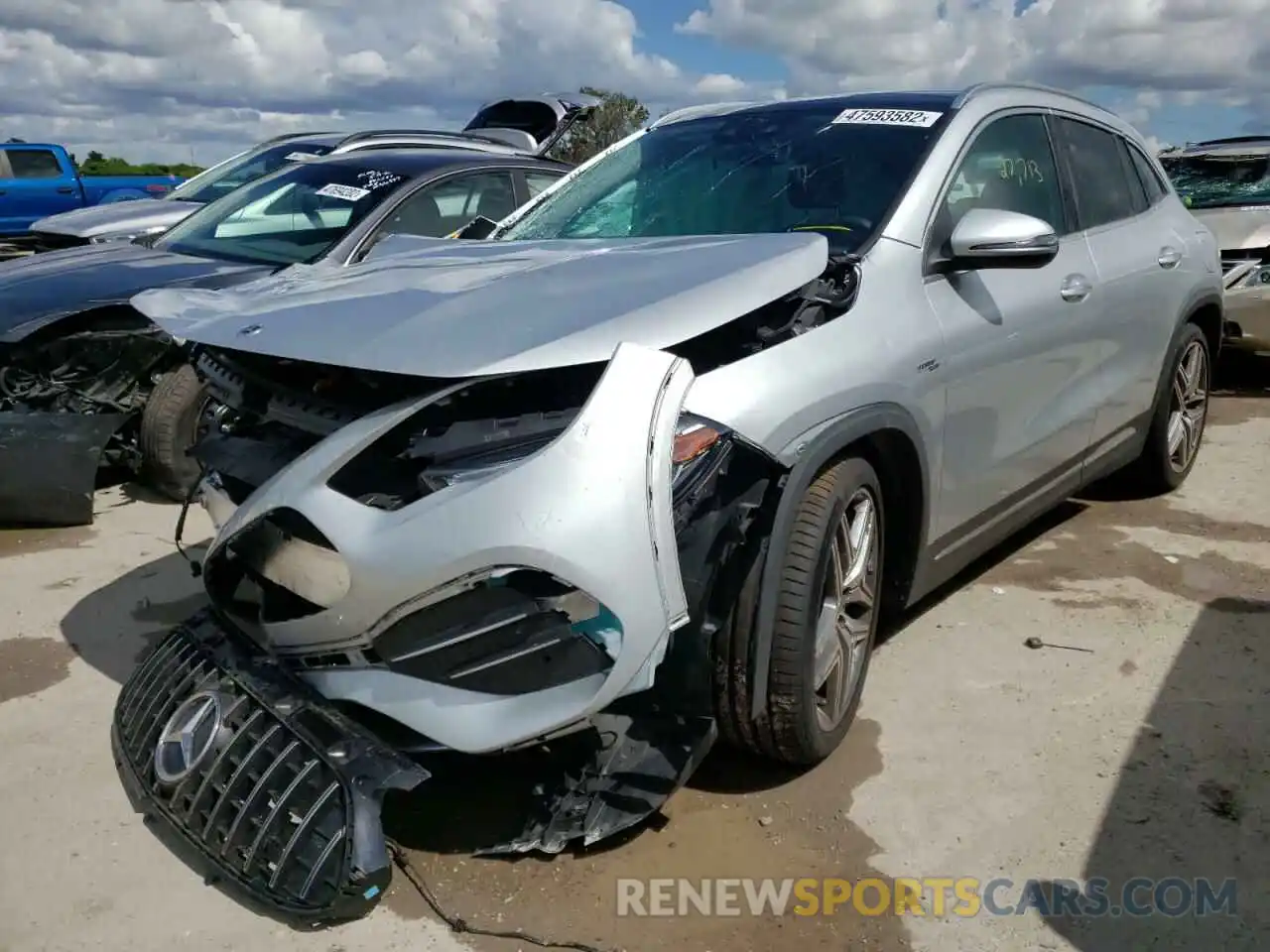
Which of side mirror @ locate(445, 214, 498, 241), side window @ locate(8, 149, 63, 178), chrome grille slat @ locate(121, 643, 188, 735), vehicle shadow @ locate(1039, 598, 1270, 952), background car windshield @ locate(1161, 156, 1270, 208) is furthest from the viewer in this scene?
side window @ locate(8, 149, 63, 178)

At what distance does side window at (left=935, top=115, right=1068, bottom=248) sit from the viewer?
11.5 feet

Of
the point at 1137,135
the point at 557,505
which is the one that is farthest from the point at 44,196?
the point at 557,505

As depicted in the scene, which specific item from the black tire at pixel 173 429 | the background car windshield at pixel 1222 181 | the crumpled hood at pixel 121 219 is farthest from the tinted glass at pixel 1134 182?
the crumpled hood at pixel 121 219

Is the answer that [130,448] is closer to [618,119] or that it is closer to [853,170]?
[853,170]

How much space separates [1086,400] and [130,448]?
170 inches

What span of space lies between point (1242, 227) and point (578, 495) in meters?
7.89

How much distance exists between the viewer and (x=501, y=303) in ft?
8.52

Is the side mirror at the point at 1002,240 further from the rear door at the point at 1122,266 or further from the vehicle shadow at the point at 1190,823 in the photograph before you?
the vehicle shadow at the point at 1190,823

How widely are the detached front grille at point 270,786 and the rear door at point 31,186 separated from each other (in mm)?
17159

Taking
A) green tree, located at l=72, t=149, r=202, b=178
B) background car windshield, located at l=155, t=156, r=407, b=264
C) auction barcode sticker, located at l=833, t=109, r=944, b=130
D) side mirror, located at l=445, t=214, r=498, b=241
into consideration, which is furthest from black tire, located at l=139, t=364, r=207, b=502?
green tree, located at l=72, t=149, r=202, b=178

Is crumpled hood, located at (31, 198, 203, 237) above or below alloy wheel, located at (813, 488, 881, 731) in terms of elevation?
above

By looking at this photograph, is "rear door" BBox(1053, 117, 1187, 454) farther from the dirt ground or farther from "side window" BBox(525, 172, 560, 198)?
"side window" BBox(525, 172, 560, 198)

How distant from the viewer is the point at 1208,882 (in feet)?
8.67

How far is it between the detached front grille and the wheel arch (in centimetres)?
84
